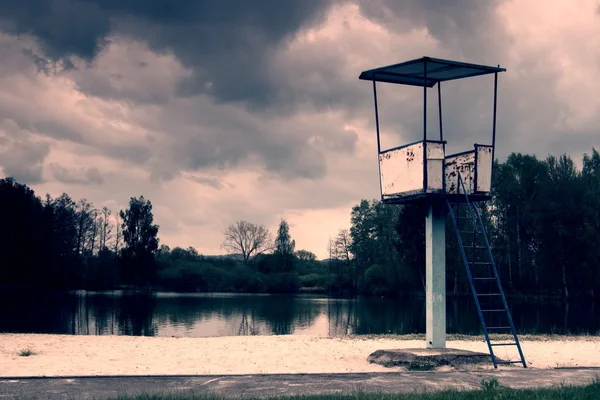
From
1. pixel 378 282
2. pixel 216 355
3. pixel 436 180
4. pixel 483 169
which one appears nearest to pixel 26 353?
pixel 216 355

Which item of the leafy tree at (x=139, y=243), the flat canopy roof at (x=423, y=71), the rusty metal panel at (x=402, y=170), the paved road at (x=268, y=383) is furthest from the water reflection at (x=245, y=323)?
the leafy tree at (x=139, y=243)

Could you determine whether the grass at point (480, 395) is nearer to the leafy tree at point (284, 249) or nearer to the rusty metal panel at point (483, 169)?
the rusty metal panel at point (483, 169)

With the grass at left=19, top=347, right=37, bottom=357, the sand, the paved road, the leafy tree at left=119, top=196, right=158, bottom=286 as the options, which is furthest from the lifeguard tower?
the leafy tree at left=119, top=196, right=158, bottom=286

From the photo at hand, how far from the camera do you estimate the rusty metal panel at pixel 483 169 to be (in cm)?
1642

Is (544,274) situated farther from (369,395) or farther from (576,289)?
(369,395)

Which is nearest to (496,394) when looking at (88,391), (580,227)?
(88,391)

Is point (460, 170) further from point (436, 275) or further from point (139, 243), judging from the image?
point (139, 243)

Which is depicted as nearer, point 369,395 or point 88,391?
point 369,395

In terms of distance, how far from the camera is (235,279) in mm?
100000

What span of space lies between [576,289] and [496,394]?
66534 mm

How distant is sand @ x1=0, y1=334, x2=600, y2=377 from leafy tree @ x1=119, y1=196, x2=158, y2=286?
76437mm

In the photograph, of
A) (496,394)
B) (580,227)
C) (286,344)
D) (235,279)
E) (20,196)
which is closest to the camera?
(496,394)

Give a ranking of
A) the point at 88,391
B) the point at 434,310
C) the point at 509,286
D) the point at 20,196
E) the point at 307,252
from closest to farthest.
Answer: the point at 88,391
the point at 434,310
the point at 509,286
the point at 20,196
the point at 307,252

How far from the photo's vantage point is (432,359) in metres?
14.6
